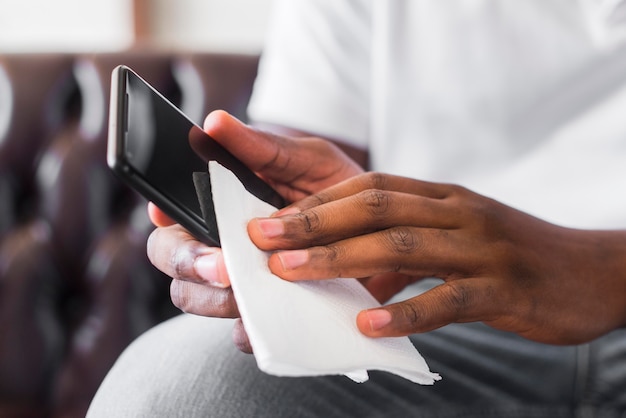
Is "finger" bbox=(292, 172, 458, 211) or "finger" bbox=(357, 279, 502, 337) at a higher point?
"finger" bbox=(292, 172, 458, 211)

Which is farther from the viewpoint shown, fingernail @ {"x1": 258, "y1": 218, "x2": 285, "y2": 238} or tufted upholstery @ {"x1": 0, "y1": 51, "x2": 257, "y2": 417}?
tufted upholstery @ {"x1": 0, "y1": 51, "x2": 257, "y2": 417}

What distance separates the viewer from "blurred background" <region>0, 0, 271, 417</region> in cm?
75

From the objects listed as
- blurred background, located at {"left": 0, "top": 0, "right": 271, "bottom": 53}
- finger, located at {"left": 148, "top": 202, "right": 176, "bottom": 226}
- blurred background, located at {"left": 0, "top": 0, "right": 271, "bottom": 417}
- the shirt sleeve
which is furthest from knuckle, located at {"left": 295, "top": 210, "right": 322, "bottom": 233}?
blurred background, located at {"left": 0, "top": 0, "right": 271, "bottom": 53}

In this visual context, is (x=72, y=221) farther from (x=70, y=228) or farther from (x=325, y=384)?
(x=325, y=384)

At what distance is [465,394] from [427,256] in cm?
19

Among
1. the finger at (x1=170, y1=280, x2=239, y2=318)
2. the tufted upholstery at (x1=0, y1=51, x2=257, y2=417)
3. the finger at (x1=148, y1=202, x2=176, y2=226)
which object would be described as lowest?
the tufted upholstery at (x1=0, y1=51, x2=257, y2=417)

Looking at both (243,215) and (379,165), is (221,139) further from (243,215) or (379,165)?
(379,165)

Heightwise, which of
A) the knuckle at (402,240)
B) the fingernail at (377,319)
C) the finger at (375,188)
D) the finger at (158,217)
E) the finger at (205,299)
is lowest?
the finger at (205,299)

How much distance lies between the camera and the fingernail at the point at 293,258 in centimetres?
32

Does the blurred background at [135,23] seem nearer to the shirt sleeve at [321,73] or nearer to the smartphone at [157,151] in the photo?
the shirt sleeve at [321,73]

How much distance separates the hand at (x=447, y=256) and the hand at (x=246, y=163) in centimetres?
4

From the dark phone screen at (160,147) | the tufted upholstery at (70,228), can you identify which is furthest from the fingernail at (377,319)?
the tufted upholstery at (70,228)

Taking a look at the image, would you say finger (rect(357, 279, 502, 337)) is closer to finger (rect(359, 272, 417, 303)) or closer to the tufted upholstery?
finger (rect(359, 272, 417, 303))

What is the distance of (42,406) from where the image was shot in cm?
75
